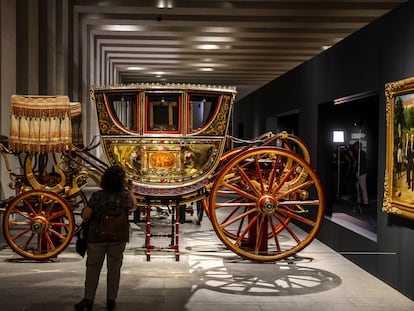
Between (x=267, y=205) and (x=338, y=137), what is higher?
(x=338, y=137)

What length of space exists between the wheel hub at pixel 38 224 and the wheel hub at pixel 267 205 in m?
2.37

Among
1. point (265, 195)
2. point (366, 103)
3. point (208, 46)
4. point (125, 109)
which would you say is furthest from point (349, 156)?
point (208, 46)

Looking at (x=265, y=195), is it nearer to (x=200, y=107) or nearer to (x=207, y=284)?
(x=207, y=284)

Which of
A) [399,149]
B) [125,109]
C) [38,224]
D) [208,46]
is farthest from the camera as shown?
[208,46]

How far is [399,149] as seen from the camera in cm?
519

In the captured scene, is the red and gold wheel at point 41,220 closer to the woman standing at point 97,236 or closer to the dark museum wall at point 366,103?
the woman standing at point 97,236

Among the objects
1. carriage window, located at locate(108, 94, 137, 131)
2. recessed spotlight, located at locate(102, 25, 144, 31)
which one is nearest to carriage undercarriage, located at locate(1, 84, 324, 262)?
carriage window, located at locate(108, 94, 137, 131)

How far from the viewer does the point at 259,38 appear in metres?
13.4

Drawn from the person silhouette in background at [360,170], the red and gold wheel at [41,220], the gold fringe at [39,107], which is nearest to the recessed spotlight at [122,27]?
the person silhouette in background at [360,170]

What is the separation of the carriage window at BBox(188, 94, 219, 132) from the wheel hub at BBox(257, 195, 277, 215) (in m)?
1.04

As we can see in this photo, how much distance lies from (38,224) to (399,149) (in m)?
3.85

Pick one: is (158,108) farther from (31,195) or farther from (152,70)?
(152,70)

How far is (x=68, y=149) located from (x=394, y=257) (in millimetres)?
3548

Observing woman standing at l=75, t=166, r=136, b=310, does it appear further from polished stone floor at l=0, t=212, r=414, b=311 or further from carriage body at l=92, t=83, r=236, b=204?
carriage body at l=92, t=83, r=236, b=204
